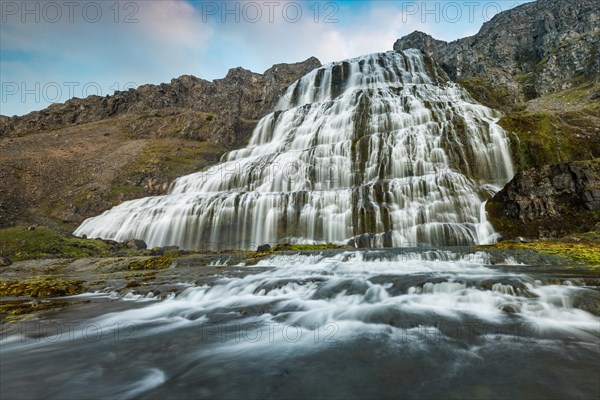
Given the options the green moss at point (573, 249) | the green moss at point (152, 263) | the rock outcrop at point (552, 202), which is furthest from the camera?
the green moss at point (152, 263)

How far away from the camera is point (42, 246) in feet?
60.4

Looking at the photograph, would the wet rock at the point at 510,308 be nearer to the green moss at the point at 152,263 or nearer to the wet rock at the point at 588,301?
the wet rock at the point at 588,301

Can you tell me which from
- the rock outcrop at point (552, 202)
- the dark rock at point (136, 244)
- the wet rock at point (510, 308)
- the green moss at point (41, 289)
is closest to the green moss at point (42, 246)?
the dark rock at point (136, 244)

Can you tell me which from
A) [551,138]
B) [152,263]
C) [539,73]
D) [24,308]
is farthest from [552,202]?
[539,73]

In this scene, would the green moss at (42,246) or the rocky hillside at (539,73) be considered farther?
the rocky hillside at (539,73)

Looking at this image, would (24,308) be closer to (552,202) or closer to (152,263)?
(152,263)

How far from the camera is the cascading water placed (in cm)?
1753

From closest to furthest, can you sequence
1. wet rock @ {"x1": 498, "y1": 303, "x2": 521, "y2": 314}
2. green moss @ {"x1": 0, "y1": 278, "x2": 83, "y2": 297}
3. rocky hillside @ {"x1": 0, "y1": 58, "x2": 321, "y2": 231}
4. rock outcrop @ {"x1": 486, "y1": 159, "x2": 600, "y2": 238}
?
wet rock @ {"x1": 498, "y1": 303, "x2": 521, "y2": 314}
green moss @ {"x1": 0, "y1": 278, "x2": 83, "y2": 297}
rock outcrop @ {"x1": 486, "y1": 159, "x2": 600, "y2": 238}
rocky hillside @ {"x1": 0, "y1": 58, "x2": 321, "y2": 231}

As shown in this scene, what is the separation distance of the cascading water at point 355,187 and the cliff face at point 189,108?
17.3 meters

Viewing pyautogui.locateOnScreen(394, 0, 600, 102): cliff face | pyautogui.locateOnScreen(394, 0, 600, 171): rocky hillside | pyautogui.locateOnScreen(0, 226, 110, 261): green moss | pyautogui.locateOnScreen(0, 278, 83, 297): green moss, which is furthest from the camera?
pyautogui.locateOnScreen(394, 0, 600, 102): cliff face

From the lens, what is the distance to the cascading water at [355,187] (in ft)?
57.5

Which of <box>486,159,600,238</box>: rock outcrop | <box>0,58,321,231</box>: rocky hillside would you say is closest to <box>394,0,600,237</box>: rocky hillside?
<box>486,159,600,238</box>: rock outcrop

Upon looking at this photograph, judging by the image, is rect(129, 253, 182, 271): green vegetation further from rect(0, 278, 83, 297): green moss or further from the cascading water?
the cascading water

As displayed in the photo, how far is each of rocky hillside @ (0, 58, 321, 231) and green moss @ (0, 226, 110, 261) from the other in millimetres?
7051
